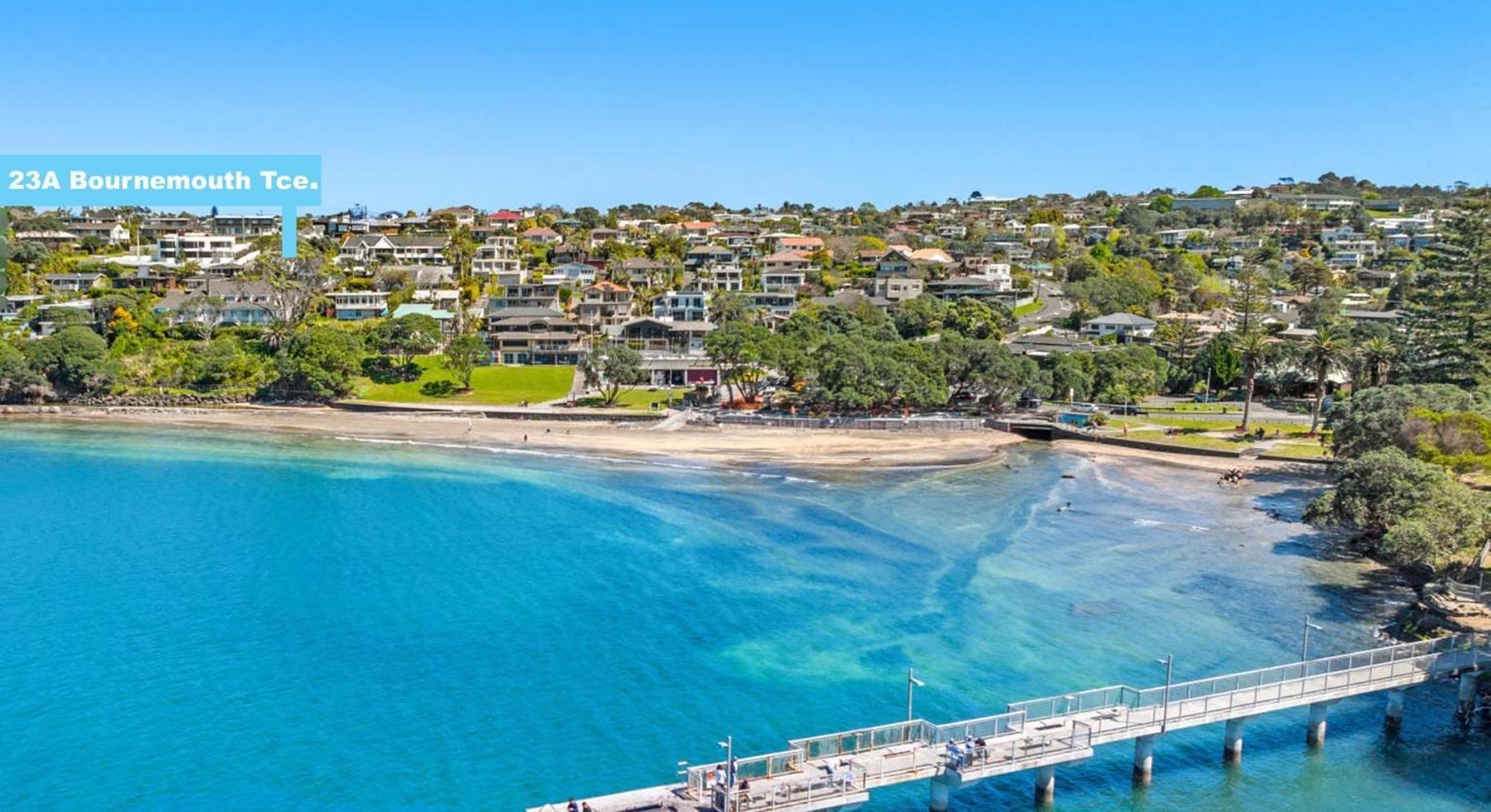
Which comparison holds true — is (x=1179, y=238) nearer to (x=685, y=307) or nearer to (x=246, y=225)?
(x=685, y=307)

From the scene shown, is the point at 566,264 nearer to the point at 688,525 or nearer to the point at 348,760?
the point at 688,525

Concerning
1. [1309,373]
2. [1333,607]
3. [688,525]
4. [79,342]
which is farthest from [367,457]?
[1309,373]

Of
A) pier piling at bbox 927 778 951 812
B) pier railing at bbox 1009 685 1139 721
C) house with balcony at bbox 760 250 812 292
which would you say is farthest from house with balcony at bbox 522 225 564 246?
pier piling at bbox 927 778 951 812

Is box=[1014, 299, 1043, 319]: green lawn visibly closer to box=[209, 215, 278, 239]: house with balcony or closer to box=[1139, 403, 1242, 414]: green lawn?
box=[1139, 403, 1242, 414]: green lawn

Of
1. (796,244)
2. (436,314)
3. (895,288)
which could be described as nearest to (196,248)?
(436,314)

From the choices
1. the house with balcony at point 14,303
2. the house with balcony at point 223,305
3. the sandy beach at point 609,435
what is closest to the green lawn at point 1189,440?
the sandy beach at point 609,435

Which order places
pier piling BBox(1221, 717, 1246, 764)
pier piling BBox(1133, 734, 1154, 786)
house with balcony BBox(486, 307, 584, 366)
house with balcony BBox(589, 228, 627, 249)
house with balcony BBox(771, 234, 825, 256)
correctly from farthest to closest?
1. house with balcony BBox(589, 228, 627, 249)
2. house with balcony BBox(771, 234, 825, 256)
3. house with balcony BBox(486, 307, 584, 366)
4. pier piling BBox(1221, 717, 1246, 764)
5. pier piling BBox(1133, 734, 1154, 786)
